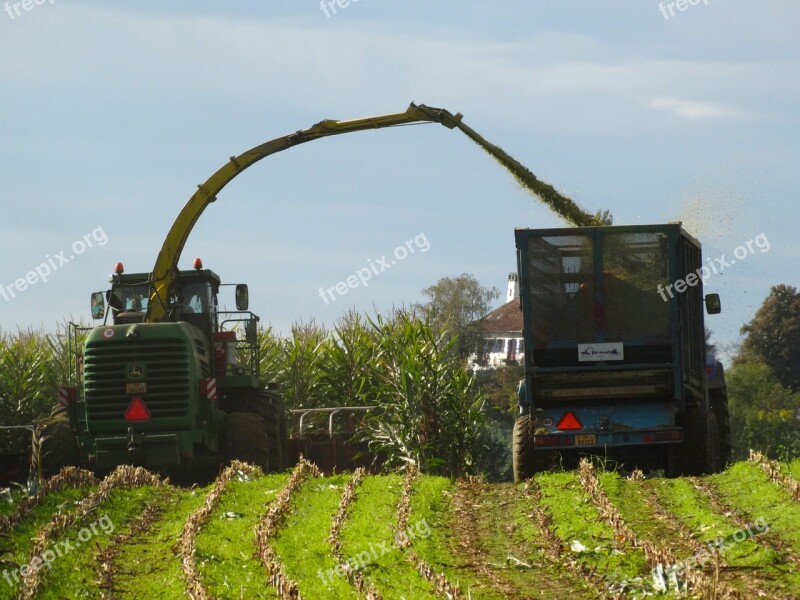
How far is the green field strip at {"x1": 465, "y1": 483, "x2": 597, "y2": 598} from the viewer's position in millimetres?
9062

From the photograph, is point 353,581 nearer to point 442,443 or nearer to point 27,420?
point 442,443

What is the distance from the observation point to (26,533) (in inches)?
448

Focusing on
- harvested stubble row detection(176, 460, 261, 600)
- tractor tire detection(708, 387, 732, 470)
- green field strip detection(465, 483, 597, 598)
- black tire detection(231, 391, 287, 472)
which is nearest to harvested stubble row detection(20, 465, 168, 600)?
harvested stubble row detection(176, 460, 261, 600)

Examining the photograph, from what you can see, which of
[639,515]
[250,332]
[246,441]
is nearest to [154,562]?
[639,515]

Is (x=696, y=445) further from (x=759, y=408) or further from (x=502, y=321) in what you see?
(x=502, y=321)

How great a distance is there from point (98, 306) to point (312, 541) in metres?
8.81

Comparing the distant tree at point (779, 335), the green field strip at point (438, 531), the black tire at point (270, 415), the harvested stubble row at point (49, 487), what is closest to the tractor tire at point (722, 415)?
the green field strip at point (438, 531)

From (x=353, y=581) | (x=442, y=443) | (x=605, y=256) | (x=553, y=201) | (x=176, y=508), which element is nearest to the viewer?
(x=353, y=581)

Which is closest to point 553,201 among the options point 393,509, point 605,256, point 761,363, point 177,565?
point 605,256

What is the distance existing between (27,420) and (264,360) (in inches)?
214

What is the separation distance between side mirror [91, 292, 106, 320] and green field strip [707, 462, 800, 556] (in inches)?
360

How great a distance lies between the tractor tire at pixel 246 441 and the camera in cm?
1809

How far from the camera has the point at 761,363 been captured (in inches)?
→ 2783

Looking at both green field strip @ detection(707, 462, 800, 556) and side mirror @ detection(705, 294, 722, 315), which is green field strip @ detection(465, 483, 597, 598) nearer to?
green field strip @ detection(707, 462, 800, 556)
